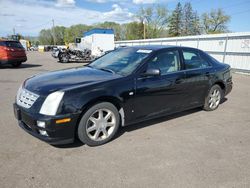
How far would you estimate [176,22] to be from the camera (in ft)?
186

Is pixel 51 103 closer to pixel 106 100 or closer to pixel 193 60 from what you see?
pixel 106 100

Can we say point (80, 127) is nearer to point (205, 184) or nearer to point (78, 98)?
point (78, 98)

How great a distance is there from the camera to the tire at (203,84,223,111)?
5188 mm

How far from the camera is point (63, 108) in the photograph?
3025mm

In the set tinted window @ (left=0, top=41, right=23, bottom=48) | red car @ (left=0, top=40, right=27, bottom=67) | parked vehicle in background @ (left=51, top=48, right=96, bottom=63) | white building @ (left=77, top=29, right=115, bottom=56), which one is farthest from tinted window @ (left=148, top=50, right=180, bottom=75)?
white building @ (left=77, top=29, right=115, bottom=56)

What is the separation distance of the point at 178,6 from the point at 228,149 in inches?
2397

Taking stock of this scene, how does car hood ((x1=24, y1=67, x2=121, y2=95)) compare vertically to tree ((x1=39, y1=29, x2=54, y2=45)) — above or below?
below

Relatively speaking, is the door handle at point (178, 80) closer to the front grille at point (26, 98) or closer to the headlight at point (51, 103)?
the headlight at point (51, 103)

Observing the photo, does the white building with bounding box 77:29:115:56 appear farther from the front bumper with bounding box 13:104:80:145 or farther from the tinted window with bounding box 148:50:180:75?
the front bumper with bounding box 13:104:80:145

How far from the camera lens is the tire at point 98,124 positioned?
10.8 ft

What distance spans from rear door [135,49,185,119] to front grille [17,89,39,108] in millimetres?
1654

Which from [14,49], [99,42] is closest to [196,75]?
[14,49]

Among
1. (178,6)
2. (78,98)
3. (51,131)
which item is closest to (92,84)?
(78,98)

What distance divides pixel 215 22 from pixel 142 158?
62.5 meters
